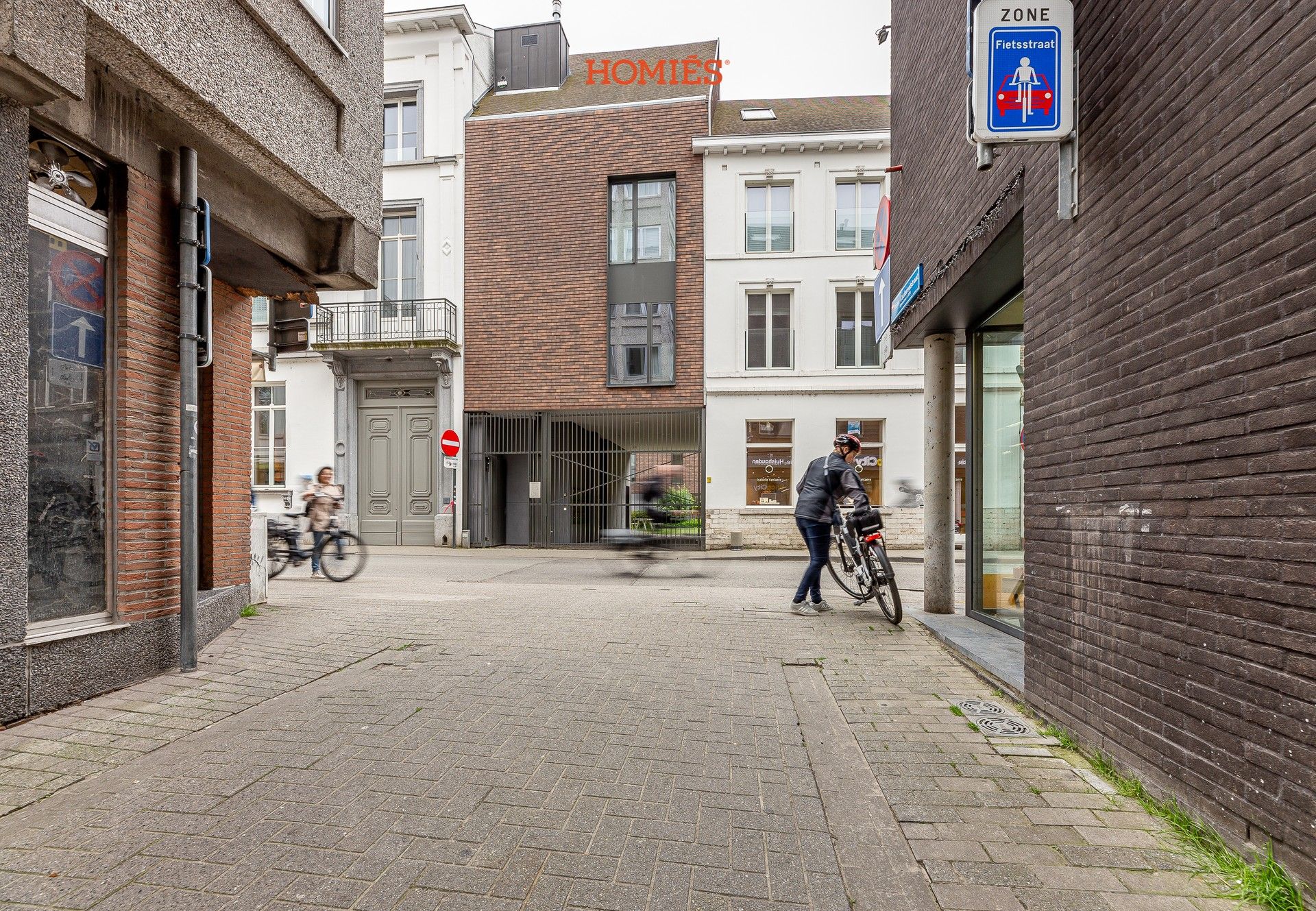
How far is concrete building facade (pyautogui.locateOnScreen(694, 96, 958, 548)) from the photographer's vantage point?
706 inches

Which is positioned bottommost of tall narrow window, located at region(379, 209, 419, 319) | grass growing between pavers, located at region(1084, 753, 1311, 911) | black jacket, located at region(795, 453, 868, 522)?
grass growing between pavers, located at region(1084, 753, 1311, 911)

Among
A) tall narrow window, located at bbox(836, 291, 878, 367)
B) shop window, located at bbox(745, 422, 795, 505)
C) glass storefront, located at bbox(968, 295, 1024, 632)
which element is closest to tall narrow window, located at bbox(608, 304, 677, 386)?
shop window, located at bbox(745, 422, 795, 505)

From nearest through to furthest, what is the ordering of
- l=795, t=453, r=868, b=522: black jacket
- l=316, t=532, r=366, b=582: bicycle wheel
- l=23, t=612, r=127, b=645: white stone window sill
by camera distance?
1. l=23, t=612, r=127, b=645: white stone window sill
2. l=795, t=453, r=868, b=522: black jacket
3. l=316, t=532, r=366, b=582: bicycle wheel

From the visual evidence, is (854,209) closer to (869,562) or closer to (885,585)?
(869,562)

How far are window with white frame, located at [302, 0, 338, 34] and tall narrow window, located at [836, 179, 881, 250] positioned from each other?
45.0 feet

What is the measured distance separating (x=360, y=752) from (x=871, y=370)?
1615cm

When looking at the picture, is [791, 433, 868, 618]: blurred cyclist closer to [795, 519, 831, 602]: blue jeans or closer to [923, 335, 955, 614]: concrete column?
[795, 519, 831, 602]: blue jeans

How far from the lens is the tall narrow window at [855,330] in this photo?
1828cm

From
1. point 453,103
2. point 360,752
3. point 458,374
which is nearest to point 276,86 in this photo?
point 360,752

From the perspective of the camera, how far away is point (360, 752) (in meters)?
3.64

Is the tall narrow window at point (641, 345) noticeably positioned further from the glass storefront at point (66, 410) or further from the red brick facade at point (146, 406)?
the glass storefront at point (66, 410)

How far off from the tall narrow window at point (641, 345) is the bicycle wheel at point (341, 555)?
8.84 meters

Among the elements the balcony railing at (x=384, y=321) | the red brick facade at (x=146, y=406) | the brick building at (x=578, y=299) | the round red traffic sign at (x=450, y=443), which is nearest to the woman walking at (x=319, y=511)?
the red brick facade at (x=146, y=406)

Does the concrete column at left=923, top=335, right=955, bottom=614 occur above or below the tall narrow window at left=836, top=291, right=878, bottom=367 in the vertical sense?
below
